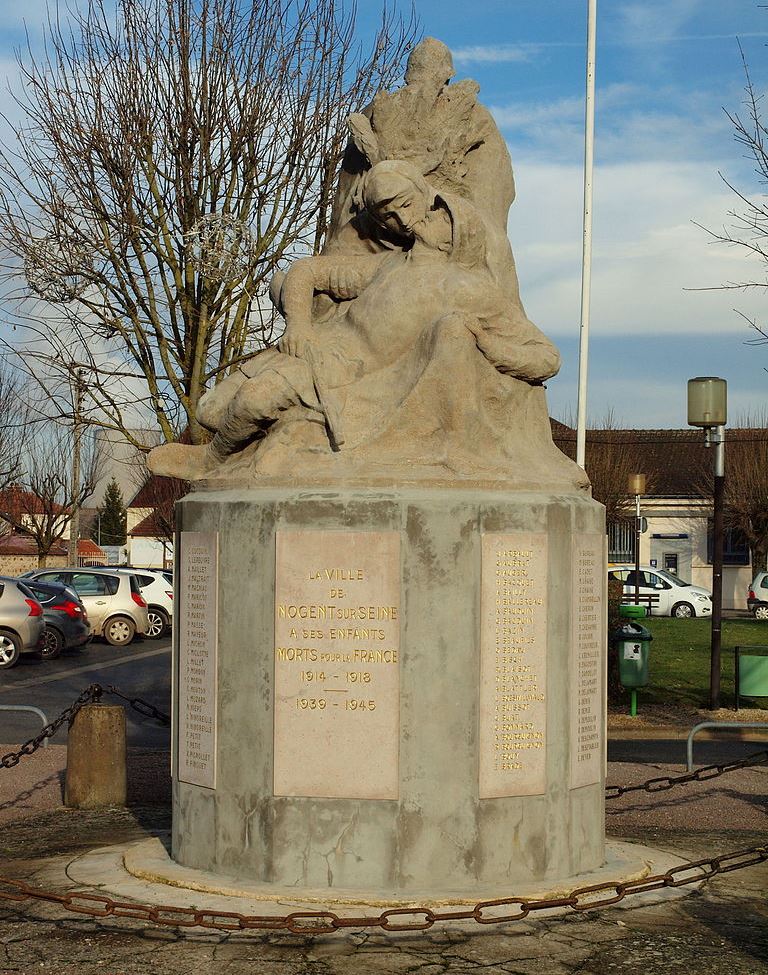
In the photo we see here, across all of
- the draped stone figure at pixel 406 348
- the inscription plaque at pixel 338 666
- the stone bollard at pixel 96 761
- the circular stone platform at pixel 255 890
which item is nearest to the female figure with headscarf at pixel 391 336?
the draped stone figure at pixel 406 348

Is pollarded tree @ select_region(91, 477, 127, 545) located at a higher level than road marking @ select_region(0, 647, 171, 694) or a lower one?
higher

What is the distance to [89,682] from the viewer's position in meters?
22.9

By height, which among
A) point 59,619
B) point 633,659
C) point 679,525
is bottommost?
point 59,619

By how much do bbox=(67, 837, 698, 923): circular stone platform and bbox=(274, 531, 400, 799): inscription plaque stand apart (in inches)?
20.9

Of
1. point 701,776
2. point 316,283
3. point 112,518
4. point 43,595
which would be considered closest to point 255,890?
point 316,283

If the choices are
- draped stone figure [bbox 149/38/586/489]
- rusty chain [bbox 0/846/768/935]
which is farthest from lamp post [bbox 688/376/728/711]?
rusty chain [bbox 0/846/768/935]

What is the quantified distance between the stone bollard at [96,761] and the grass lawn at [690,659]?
9937mm

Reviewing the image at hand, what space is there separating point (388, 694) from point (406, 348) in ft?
6.62

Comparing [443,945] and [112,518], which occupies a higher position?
[112,518]

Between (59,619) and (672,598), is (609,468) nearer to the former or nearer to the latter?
(672,598)

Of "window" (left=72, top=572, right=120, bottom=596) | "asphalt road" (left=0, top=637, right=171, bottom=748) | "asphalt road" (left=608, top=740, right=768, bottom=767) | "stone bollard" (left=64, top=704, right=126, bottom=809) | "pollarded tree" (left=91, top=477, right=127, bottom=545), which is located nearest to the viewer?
"stone bollard" (left=64, top=704, right=126, bottom=809)

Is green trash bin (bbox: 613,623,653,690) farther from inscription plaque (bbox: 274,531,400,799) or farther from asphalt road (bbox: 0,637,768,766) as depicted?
inscription plaque (bbox: 274,531,400,799)

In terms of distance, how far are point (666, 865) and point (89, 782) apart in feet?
15.3

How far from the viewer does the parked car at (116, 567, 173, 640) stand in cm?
3228
